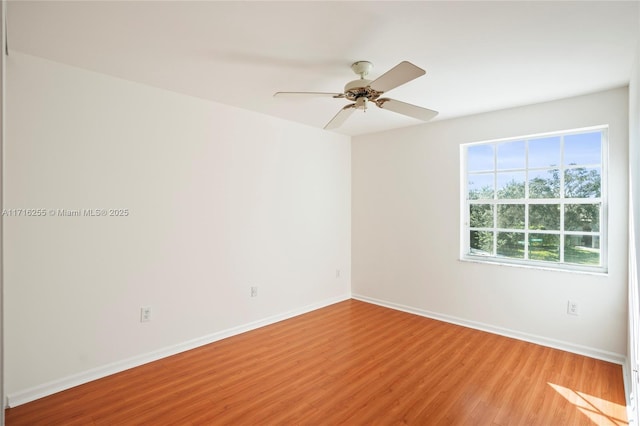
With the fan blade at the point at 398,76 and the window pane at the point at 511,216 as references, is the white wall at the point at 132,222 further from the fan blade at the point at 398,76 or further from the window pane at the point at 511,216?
the window pane at the point at 511,216

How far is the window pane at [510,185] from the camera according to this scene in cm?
367

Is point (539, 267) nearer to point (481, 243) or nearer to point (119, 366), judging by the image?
point (481, 243)

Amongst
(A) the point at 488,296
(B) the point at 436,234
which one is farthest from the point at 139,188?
(A) the point at 488,296

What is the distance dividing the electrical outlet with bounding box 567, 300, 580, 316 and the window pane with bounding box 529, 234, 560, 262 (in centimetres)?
43

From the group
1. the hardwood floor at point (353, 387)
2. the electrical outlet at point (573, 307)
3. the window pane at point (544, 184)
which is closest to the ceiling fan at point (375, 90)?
the window pane at point (544, 184)

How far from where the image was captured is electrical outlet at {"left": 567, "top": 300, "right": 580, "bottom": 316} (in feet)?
10.5


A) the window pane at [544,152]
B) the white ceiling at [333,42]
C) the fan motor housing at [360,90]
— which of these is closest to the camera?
the white ceiling at [333,42]

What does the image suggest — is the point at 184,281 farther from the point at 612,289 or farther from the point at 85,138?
the point at 612,289

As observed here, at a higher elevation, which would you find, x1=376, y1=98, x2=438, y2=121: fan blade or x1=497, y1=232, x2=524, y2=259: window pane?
x1=376, y1=98, x2=438, y2=121: fan blade

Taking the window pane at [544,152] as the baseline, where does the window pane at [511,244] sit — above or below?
below

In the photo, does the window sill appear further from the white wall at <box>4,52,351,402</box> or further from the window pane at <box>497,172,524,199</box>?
the white wall at <box>4,52,351,402</box>

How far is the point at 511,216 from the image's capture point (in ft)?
12.3

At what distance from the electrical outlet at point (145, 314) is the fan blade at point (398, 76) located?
103 inches

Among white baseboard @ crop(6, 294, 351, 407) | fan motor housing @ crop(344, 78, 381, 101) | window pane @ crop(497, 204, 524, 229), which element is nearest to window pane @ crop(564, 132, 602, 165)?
window pane @ crop(497, 204, 524, 229)
